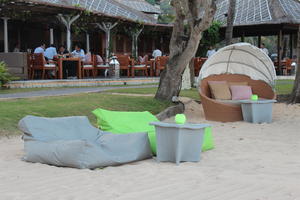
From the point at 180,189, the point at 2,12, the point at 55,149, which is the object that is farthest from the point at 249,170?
the point at 2,12

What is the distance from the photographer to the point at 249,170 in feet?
16.5

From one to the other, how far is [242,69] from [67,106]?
5.29 m

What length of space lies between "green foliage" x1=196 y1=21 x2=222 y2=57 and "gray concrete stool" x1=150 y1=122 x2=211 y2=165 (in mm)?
19579

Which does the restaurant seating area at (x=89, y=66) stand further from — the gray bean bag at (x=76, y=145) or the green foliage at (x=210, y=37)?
the gray bean bag at (x=76, y=145)

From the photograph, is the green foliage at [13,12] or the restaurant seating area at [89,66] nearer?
the restaurant seating area at [89,66]

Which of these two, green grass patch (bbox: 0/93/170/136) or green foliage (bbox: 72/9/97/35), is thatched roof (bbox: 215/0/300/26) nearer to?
green foliage (bbox: 72/9/97/35)

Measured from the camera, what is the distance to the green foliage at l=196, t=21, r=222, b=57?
24750 mm

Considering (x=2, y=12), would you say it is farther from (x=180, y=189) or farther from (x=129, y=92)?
(x=180, y=189)

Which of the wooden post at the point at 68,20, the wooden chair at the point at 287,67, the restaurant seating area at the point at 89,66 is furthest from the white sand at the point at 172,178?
the wooden chair at the point at 287,67

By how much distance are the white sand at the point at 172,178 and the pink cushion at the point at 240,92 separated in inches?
179

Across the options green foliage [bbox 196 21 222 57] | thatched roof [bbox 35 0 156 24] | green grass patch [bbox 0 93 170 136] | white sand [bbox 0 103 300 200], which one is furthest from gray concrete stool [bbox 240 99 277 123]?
green foliage [bbox 196 21 222 57]

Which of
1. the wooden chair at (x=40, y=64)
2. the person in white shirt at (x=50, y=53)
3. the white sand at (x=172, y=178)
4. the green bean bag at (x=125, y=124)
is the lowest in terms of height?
the white sand at (x=172, y=178)

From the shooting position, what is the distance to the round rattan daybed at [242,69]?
37.7ft

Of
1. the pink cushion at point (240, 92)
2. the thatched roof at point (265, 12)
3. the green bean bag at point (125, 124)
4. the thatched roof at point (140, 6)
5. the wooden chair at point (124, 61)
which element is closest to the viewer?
the green bean bag at point (125, 124)
